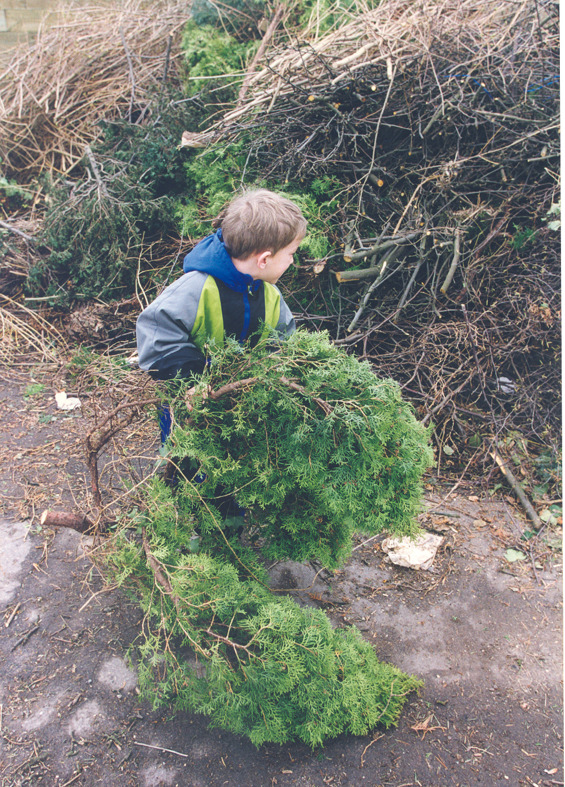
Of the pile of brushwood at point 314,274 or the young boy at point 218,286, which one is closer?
the pile of brushwood at point 314,274

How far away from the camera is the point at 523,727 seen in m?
2.50

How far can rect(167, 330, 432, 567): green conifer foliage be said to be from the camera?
1949 mm

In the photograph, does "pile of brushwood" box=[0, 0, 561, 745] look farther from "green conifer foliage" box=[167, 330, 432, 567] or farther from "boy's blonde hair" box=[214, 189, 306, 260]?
"boy's blonde hair" box=[214, 189, 306, 260]

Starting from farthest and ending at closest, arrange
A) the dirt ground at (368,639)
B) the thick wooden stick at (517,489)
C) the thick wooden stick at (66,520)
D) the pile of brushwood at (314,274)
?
the thick wooden stick at (517,489) < the thick wooden stick at (66,520) < the dirt ground at (368,639) < the pile of brushwood at (314,274)

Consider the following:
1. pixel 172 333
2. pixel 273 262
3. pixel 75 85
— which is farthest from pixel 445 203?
pixel 75 85

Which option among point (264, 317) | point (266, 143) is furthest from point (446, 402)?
point (266, 143)

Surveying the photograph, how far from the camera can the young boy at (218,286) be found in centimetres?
230

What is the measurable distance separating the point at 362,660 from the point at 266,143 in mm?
4264

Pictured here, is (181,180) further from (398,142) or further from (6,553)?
(6,553)

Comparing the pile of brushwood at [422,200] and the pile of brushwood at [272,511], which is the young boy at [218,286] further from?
the pile of brushwood at [422,200]

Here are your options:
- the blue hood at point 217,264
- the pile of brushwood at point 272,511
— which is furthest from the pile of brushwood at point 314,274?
the blue hood at point 217,264

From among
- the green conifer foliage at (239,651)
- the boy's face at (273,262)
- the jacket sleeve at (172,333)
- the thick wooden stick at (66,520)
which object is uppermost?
the boy's face at (273,262)

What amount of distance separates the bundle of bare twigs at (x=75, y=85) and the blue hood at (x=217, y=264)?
4.95 meters

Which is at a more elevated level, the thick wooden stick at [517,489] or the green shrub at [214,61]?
the green shrub at [214,61]
